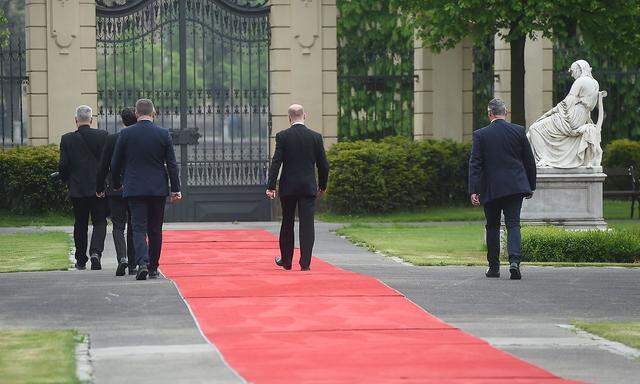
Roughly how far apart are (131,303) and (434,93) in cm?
1536

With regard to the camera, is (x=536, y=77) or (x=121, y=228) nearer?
(x=121, y=228)

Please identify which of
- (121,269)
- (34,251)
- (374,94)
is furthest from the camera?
(374,94)

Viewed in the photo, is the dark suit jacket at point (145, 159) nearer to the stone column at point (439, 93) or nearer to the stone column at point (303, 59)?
the stone column at point (303, 59)

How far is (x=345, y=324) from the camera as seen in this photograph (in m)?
10.9

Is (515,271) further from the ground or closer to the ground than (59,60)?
closer to the ground

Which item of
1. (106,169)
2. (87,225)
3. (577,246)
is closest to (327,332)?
(106,169)

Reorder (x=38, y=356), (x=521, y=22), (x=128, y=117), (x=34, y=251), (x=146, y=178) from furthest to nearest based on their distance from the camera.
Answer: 1. (x=521, y=22)
2. (x=34, y=251)
3. (x=128, y=117)
4. (x=146, y=178)
5. (x=38, y=356)

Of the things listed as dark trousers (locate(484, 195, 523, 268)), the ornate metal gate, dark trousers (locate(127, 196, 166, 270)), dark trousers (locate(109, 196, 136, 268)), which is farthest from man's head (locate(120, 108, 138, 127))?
the ornate metal gate

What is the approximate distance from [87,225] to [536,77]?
44.6 feet

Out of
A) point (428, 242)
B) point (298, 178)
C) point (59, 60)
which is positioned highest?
point (59, 60)

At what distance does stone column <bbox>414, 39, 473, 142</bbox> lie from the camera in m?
27.0

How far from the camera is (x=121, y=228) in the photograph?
15.5m

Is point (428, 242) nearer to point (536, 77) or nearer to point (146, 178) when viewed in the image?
point (146, 178)

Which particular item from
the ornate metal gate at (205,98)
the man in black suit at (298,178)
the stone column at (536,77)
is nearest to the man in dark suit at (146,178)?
the man in black suit at (298,178)
